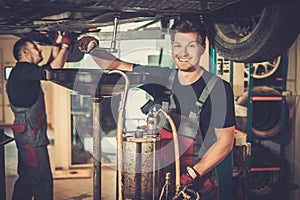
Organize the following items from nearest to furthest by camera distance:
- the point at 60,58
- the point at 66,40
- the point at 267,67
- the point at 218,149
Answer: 1. the point at 218,149
2. the point at 66,40
3. the point at 60,58
4. the point at 267,67

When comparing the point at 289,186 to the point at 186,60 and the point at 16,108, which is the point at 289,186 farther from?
the point at 16,108

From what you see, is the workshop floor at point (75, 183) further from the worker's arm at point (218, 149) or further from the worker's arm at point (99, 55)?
the worker's arm at point (99, 55)

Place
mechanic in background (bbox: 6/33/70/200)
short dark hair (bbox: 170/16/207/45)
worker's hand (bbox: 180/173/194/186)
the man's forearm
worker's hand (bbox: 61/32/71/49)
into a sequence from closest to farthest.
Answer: worker's hand (bbox: 180/173/194/186) < short dark hair (bbox: 170/16/207/45) < worker's hand (bbox: 61/32/71/49) < the man's forearm < mechanic in background (bbox: 6/33/70/200)

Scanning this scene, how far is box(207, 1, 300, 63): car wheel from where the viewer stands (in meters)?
1.59

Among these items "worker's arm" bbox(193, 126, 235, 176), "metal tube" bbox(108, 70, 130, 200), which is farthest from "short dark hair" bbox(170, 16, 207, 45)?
"metal tube" bbox(108, 70, 130, 200)

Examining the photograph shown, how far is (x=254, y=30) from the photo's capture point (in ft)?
5.65

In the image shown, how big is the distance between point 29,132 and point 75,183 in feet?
3.69

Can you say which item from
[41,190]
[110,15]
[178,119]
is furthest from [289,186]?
[110,15]

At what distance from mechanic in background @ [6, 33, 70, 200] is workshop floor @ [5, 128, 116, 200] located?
0.51 m

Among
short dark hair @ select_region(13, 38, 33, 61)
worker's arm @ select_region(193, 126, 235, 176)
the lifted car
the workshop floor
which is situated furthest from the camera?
the workshop floor

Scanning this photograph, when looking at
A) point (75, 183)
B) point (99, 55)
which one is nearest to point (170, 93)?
point (99, 55)

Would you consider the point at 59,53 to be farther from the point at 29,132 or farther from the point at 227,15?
the point at 227,15

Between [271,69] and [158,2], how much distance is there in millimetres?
2234

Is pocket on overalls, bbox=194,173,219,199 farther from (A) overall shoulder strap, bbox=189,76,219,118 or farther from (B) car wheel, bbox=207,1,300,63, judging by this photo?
(B) car wheel, bbox=207,1,300,63
